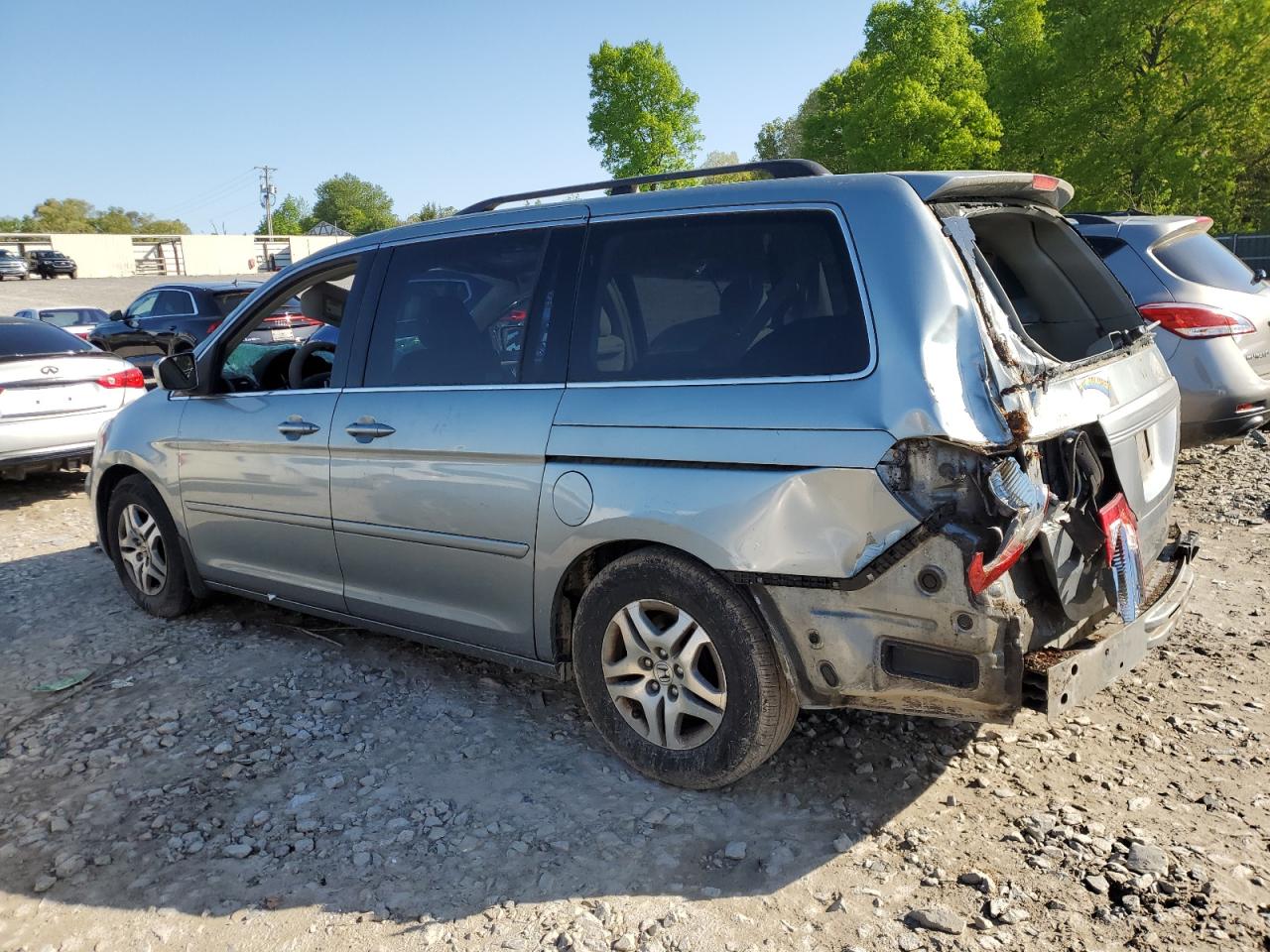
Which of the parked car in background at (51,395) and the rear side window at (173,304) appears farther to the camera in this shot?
the rear side window at (173,304)

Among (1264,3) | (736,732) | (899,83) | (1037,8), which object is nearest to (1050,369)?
(736,732)

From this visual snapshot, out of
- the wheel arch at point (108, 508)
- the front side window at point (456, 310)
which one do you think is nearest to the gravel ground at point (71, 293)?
the wheel arch at point (108, 508)

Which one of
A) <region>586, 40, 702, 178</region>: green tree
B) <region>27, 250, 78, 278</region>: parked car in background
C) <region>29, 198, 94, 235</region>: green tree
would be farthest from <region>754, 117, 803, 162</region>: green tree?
<region>29, 198, 94, 235</region>: green tree

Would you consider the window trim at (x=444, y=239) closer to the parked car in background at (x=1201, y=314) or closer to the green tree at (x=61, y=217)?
the parked car in background at (x=1201, y=314)

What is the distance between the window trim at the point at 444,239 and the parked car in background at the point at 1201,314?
14.5 feet

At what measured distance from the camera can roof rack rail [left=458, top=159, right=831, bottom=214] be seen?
331 cm

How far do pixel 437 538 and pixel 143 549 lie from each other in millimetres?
2417

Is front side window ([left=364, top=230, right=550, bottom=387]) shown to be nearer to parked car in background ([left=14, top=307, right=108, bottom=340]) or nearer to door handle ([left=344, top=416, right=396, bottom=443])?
door handle ([left=344, top=416, right=396, bottom=443])

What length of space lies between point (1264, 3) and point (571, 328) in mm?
23715

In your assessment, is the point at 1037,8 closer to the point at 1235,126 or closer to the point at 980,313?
the point at 1235,126

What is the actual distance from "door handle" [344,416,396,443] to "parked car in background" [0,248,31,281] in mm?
56825

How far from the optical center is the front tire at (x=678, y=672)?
3.02 metres

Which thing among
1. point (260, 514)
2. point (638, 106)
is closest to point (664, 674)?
point (260, 514)

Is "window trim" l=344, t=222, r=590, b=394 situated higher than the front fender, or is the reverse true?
"window trim" l=344, t=222, r=590, b=394
